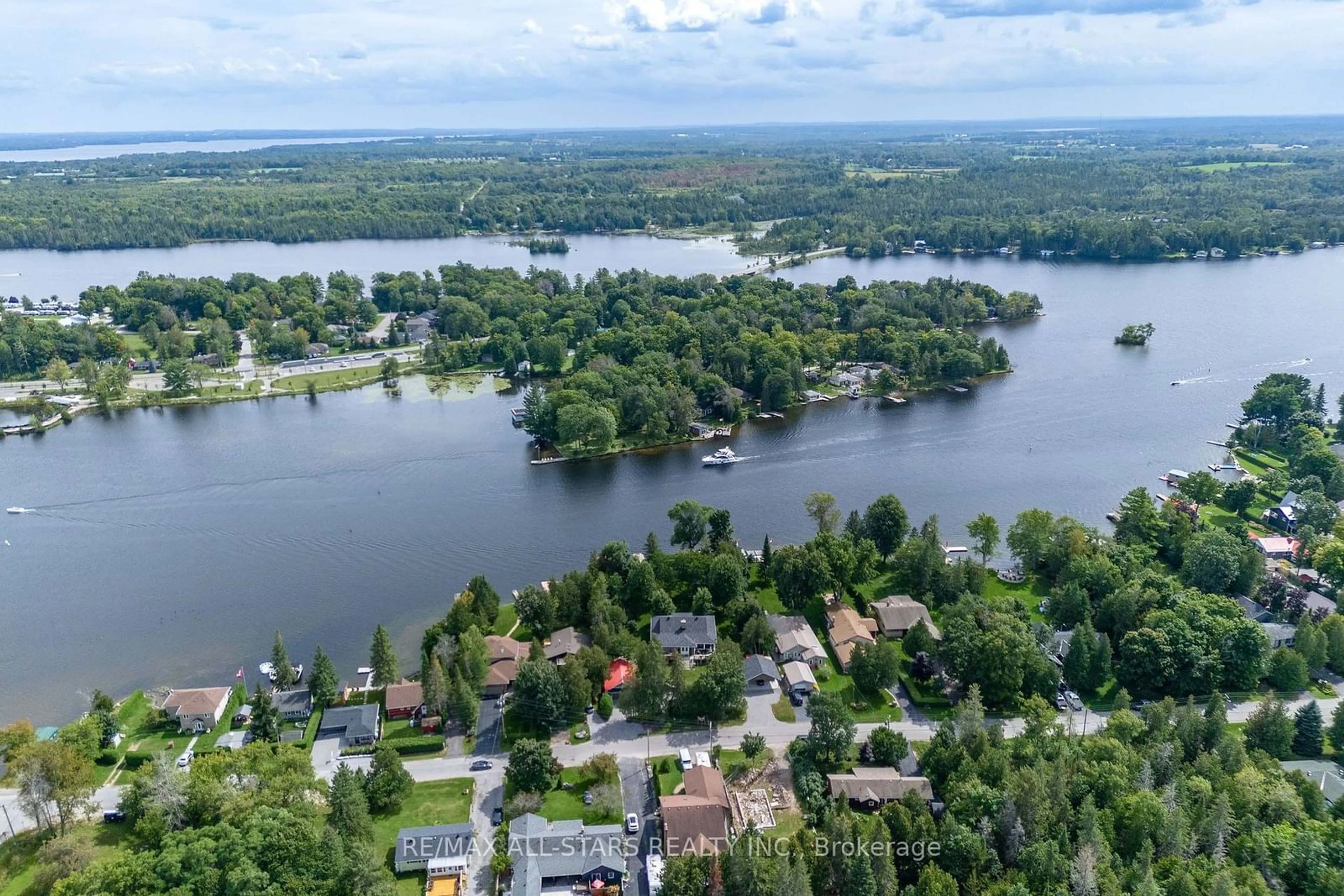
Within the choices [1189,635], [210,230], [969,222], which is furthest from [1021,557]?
[210,230]

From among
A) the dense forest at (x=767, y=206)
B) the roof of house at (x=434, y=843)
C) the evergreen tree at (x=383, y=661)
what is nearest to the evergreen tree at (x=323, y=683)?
the evergreen tree at (x=383, y=661)

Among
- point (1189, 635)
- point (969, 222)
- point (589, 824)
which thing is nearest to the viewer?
point (589, 824)

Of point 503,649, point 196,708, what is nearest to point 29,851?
point 196,708

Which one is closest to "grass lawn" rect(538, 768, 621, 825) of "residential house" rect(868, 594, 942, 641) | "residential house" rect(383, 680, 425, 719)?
"residential house" rect(383, 680, 425, 719)

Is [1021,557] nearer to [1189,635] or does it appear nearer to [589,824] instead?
[1189,635]

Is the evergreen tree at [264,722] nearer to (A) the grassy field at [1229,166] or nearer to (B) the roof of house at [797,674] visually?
(B) the roof of house at [797,674]

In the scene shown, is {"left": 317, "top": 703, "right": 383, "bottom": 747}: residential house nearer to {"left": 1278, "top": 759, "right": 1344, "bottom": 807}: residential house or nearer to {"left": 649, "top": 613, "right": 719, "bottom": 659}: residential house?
{"left": 649, "top": 613, "right": 719, "bottom": 659}: residential house
